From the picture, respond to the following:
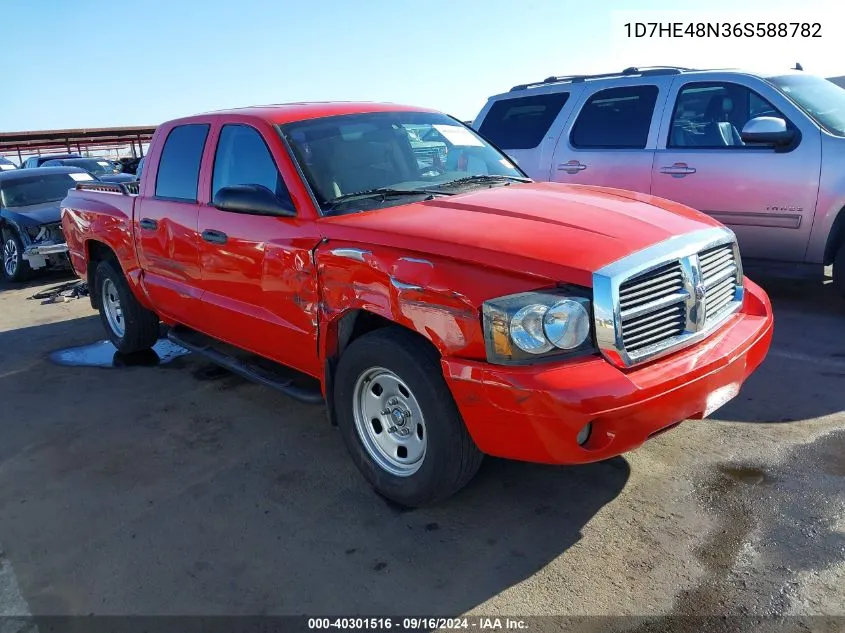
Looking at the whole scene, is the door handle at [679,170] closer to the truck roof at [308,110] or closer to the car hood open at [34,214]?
the truck roof at [308,110]

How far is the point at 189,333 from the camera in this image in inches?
212

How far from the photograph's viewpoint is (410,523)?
3.23 metres

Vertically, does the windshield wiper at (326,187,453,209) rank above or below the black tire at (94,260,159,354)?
above

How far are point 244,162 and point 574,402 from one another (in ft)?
8.45

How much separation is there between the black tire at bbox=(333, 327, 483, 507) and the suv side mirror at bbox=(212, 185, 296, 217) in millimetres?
869

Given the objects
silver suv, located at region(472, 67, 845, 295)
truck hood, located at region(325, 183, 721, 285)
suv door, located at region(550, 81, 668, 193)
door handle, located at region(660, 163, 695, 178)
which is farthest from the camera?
suv door, located at region(550, 81, 668, 193)

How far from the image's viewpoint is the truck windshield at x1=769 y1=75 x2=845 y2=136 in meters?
5.75

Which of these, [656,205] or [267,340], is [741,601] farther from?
[267,340]

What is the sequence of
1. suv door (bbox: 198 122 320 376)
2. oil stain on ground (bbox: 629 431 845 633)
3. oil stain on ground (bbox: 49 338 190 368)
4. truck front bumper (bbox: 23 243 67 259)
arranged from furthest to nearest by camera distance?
truck front bumper (bbox: 23 243 67 259) < oil stain on ground (bbox: 49 338 190 368) < suv door (bbox: 198 122 320 376) < oil stain on ground (bbox: 629 431 845 633)

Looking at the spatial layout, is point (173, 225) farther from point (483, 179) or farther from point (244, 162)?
point (483, 179)

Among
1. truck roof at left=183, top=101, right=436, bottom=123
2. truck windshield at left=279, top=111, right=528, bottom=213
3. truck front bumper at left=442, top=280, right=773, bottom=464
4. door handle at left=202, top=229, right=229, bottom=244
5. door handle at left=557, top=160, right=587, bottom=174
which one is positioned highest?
truck roof at left=183, top=101, right=436, bottom=123

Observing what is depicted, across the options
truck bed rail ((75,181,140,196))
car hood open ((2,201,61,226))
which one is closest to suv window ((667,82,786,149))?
truck bed rail ((75,181,140,196))

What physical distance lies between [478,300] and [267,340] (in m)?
1.77

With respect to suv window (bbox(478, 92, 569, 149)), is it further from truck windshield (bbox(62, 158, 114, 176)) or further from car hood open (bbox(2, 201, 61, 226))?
truck windshield (bbox(62, 158, 114, 176))
